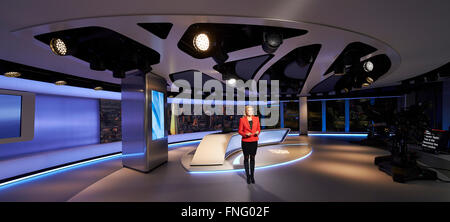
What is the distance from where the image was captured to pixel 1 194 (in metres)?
3.28

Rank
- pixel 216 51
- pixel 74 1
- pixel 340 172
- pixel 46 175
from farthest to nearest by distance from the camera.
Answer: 1. pixel 46 175
2. pixel 340 172
3. pixel 216 51
4. pixel 74 1

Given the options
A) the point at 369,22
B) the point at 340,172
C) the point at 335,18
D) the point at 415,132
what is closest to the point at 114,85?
the point at 335,18

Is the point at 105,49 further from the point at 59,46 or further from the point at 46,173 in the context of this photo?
the point at 46,173

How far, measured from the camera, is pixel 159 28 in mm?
2533

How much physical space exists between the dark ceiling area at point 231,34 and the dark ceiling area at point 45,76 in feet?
13.3

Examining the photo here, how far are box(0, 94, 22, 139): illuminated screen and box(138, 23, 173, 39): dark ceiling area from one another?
471 cm

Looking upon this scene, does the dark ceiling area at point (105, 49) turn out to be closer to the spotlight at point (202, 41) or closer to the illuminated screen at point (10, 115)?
the spotlight at point (202, 41)

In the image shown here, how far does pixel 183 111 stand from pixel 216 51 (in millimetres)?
8236

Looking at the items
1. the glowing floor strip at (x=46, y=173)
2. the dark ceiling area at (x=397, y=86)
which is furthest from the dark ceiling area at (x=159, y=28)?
the dark ceiling area at (x=397, y=86)

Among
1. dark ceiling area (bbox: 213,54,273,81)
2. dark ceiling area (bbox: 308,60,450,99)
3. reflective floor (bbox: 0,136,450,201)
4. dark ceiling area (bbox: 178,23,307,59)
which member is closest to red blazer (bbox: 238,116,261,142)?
reflective floor (bbox: 0,136,450,201)

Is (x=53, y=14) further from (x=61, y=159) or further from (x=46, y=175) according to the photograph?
(x=61, y=159)

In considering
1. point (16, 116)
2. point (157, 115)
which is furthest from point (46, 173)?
point (157, 115)

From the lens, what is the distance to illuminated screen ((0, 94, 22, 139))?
3.86 metres

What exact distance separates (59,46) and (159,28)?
5.12 ft
